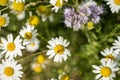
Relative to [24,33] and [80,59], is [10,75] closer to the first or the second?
[24,33]

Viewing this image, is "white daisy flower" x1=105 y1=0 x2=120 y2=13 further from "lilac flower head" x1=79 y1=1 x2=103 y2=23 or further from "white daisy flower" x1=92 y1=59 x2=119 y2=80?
"white daisy flower" x1=92 y1=59 x2=119 y2=80

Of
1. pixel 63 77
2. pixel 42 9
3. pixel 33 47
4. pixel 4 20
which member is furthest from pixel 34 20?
pixel 63 77

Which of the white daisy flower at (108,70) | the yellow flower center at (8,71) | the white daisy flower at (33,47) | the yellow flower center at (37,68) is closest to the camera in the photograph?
the white daisy flower at (108,70)

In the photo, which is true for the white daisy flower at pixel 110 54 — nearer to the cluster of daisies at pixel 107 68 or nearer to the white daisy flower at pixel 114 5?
the cluster of daisies at pixel 107 68

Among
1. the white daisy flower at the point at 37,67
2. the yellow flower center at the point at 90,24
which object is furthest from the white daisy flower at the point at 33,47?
the yellow flower center at the point at 90,24

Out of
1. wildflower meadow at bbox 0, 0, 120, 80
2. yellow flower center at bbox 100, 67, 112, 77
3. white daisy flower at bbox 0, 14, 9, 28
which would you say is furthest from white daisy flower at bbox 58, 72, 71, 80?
white daisy flower at bbox 0, 14, 9, 28

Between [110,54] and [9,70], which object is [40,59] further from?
[110,54]
